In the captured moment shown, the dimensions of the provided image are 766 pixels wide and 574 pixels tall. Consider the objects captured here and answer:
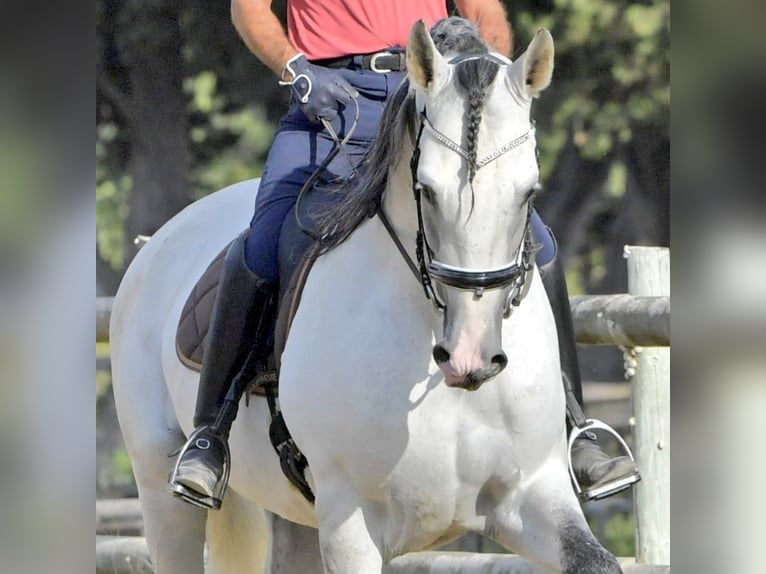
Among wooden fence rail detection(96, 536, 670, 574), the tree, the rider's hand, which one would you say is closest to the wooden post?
wooden fence rail detection(96, 536, 670, 574)

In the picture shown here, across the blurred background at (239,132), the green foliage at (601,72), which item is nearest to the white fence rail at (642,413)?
the green foliage at (601,72)

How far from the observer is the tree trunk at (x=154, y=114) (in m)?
10.6

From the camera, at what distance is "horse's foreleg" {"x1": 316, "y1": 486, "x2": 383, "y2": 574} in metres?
3.91

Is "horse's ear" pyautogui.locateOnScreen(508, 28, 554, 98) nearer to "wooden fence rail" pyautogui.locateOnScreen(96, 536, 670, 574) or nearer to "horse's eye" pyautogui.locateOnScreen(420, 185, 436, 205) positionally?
"horse's eye" pyautogui.locateOnScreen(420, 185, 436, 205)

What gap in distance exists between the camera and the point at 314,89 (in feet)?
14.3

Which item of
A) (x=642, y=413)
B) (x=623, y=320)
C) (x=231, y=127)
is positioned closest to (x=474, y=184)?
(x=623, y=320)

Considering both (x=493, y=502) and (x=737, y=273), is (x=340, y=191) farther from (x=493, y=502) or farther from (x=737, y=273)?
(x=737, y=273)

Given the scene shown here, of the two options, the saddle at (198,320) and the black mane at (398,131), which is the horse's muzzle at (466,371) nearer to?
the black mane at (398,131)

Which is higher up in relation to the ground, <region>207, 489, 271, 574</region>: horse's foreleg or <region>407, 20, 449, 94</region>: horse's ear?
→ <region>407, 20, 449, 94</region>: horse's ear

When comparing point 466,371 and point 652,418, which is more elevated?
point 466,371

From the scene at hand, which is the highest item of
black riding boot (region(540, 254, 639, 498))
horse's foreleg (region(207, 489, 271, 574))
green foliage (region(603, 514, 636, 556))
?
black riding boot (region(540, 254, 639, 498))

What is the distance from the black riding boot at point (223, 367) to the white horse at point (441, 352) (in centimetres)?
38

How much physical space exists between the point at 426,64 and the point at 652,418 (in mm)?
2997

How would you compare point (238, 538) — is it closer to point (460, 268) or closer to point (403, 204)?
point (403, 204)
